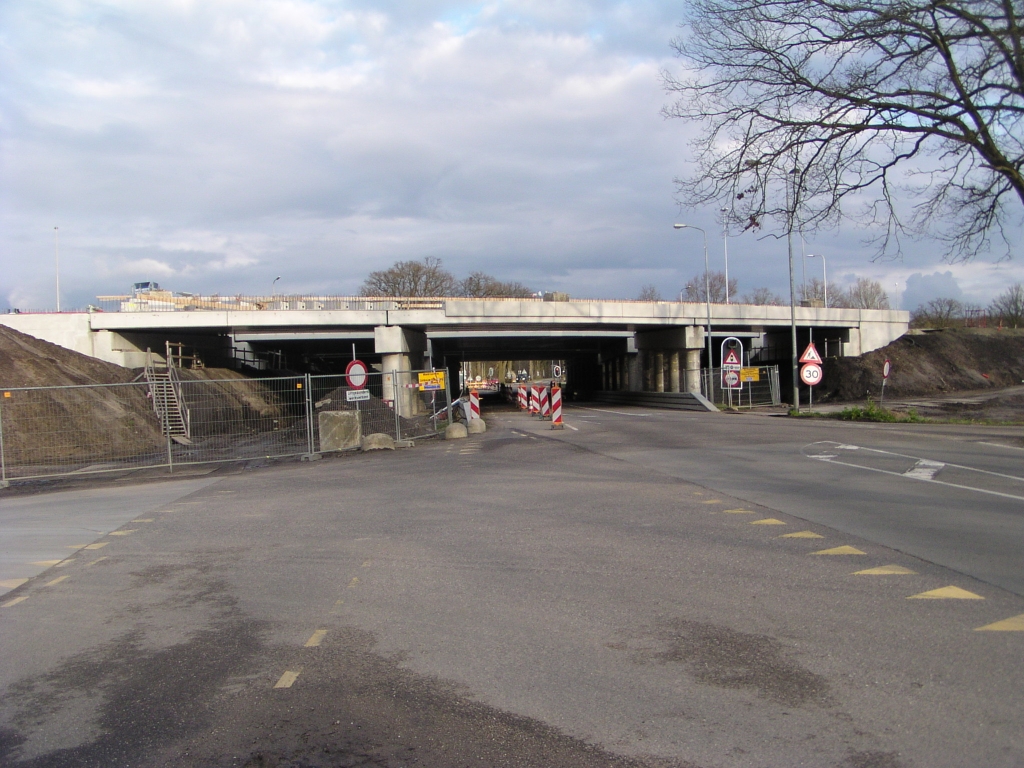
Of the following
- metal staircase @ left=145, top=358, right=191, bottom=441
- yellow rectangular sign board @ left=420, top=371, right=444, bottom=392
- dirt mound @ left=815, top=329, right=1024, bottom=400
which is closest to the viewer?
metal staircase @ left=145, top=358, right=191, bottom=441

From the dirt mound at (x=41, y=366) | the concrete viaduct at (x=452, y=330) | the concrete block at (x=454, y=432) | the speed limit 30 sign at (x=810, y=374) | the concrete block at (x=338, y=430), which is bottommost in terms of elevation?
the concrete block at (x=454, y=432)

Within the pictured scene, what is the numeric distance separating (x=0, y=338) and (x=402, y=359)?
67.0 ft

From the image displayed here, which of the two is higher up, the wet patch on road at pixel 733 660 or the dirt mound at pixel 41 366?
the dirt mound at pixel 41 366

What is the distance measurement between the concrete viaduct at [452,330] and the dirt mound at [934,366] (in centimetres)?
324

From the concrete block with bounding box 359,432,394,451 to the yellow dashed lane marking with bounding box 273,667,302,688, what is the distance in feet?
48.9

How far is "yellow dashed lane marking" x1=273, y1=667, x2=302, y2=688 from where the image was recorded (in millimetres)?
4578

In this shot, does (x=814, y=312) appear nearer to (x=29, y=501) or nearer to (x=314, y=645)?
(x=29, y=501)

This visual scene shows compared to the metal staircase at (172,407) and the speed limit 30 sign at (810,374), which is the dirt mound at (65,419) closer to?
the metal staircase at (172,407)

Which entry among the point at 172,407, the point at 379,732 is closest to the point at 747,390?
the point at 172,407

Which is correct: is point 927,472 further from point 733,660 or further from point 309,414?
point 309,414

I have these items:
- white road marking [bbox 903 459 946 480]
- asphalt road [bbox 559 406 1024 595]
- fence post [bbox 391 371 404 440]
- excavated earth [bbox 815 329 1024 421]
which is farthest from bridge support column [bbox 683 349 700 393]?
white road marking [bbox 903 459 946 480]

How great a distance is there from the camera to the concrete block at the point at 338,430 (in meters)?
19.2

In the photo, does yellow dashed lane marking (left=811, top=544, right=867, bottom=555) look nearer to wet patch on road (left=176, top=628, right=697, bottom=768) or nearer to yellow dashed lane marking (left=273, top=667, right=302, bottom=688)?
wet patch on road (left=176, top=628, right=697, bottom=768)

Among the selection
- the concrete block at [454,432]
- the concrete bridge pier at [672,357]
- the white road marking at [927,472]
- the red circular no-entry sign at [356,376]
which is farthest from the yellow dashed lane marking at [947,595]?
the concrete bridge pier at [672,357]
